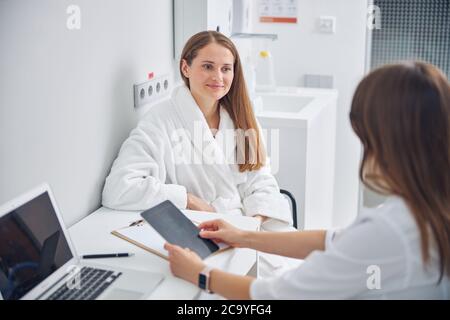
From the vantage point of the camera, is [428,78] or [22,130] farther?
[22,130]

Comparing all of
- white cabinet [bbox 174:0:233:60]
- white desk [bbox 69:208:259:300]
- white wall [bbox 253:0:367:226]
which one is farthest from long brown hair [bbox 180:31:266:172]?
white wall [bbox 253:0:367:226]

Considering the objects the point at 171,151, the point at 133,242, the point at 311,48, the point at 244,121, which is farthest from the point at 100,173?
the point at 311,48

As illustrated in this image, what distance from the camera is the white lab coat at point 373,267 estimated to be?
1066 mm

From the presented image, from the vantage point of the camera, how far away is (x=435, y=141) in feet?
Result: 3.51

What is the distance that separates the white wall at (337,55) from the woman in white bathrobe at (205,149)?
4.20 feet

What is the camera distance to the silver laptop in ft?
3.97

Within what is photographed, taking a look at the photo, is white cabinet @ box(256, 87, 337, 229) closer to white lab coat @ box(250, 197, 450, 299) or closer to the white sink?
the white sink

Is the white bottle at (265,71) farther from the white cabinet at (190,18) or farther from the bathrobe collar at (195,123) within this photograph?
the bathrobe collar at (195,123)

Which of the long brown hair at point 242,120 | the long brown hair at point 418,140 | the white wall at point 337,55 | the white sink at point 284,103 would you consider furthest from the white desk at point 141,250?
the white wall at point 337,55

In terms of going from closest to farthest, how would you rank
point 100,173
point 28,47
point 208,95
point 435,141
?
point 435,141 < point 28,47 < point 100,173 < point 208,95

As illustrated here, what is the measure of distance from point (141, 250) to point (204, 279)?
0.95 feet

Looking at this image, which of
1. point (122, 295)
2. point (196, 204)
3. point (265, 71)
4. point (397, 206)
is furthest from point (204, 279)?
point (265, 71)
